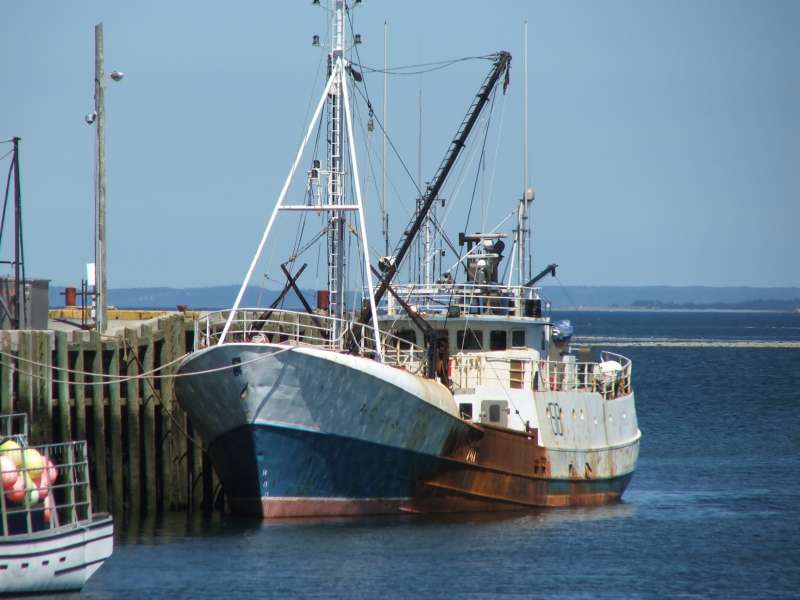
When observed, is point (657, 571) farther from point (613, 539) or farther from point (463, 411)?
point (463, 411)

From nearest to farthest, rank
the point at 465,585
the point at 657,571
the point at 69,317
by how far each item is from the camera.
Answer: the point at 465,585
the point at 657,571
the point at 69,317

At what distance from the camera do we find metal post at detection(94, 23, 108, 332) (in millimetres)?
34125

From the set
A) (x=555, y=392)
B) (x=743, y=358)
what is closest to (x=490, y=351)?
(x=555, y=392)

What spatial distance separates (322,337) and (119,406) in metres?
5.84

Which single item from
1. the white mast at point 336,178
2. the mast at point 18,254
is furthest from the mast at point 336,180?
the mast at point 18,254

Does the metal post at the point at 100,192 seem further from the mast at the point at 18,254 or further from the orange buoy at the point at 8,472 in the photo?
the orange buoy at the point at 8,472

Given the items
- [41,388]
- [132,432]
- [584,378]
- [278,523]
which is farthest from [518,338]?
[41,388]

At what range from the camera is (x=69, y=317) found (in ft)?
146

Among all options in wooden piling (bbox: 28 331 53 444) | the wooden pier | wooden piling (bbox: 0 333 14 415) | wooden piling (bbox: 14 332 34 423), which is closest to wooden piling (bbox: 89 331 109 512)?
the wooden pier

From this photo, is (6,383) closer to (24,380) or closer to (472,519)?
(24,380)

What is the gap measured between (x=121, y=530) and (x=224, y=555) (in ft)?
10.2

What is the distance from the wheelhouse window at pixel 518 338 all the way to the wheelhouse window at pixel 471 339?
81 centimetres

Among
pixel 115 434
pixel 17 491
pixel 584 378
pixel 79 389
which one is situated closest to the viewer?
pixel 17 491

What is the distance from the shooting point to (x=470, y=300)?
38812 millimetres
